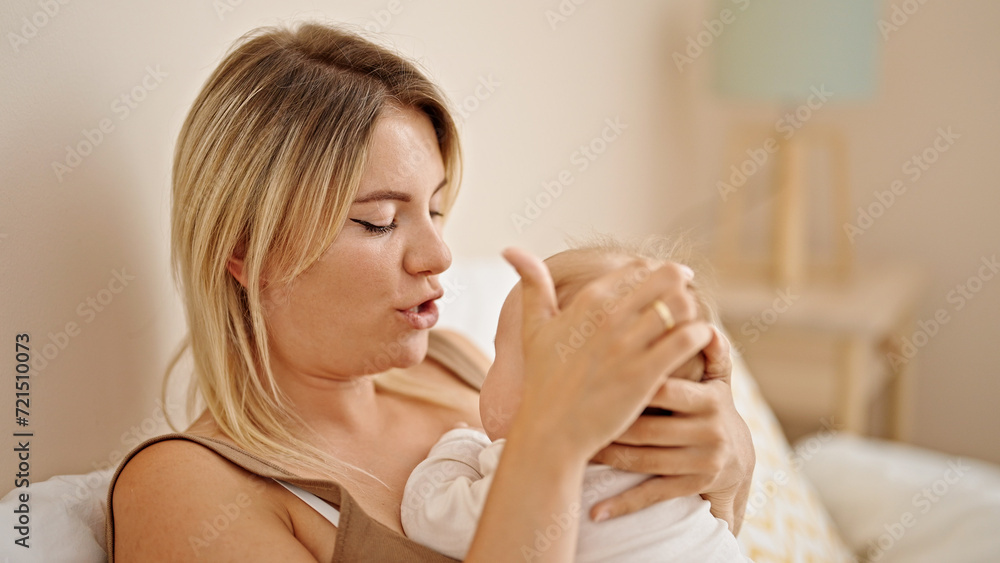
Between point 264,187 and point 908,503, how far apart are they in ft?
4.37

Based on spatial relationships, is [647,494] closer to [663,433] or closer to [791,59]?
[663,433]

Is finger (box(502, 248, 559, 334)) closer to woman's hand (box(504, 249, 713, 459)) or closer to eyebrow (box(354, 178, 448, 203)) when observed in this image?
woman's hand (box(504, 249, 713, 459))

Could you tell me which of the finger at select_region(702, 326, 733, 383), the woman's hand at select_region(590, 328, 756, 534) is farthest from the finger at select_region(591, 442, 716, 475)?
the finger at select_region(702, 326, 733, 383)

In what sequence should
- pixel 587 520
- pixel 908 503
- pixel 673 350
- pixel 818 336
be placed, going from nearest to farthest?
1. pixel 673 350
2. pixel 587 520
3. pixel 908 503
4. pixel 818 336

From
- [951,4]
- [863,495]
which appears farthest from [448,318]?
[951,4]

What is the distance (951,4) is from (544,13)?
1.75m

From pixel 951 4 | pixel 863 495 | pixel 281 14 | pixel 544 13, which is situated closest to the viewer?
pixel 281 14

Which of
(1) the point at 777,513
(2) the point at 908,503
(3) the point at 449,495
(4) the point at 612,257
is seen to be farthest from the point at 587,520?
(2) the point at 908,503

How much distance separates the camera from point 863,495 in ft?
5.43

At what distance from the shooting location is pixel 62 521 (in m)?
0.95

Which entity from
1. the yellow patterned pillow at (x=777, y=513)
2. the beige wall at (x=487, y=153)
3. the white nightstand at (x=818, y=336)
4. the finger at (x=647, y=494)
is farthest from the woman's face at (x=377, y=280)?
the white nightstand at (x=818, y=336)

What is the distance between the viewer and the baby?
837 mm

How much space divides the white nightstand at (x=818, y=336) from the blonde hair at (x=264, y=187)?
163 centimetres

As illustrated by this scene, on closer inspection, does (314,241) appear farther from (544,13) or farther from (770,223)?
(770,223)
